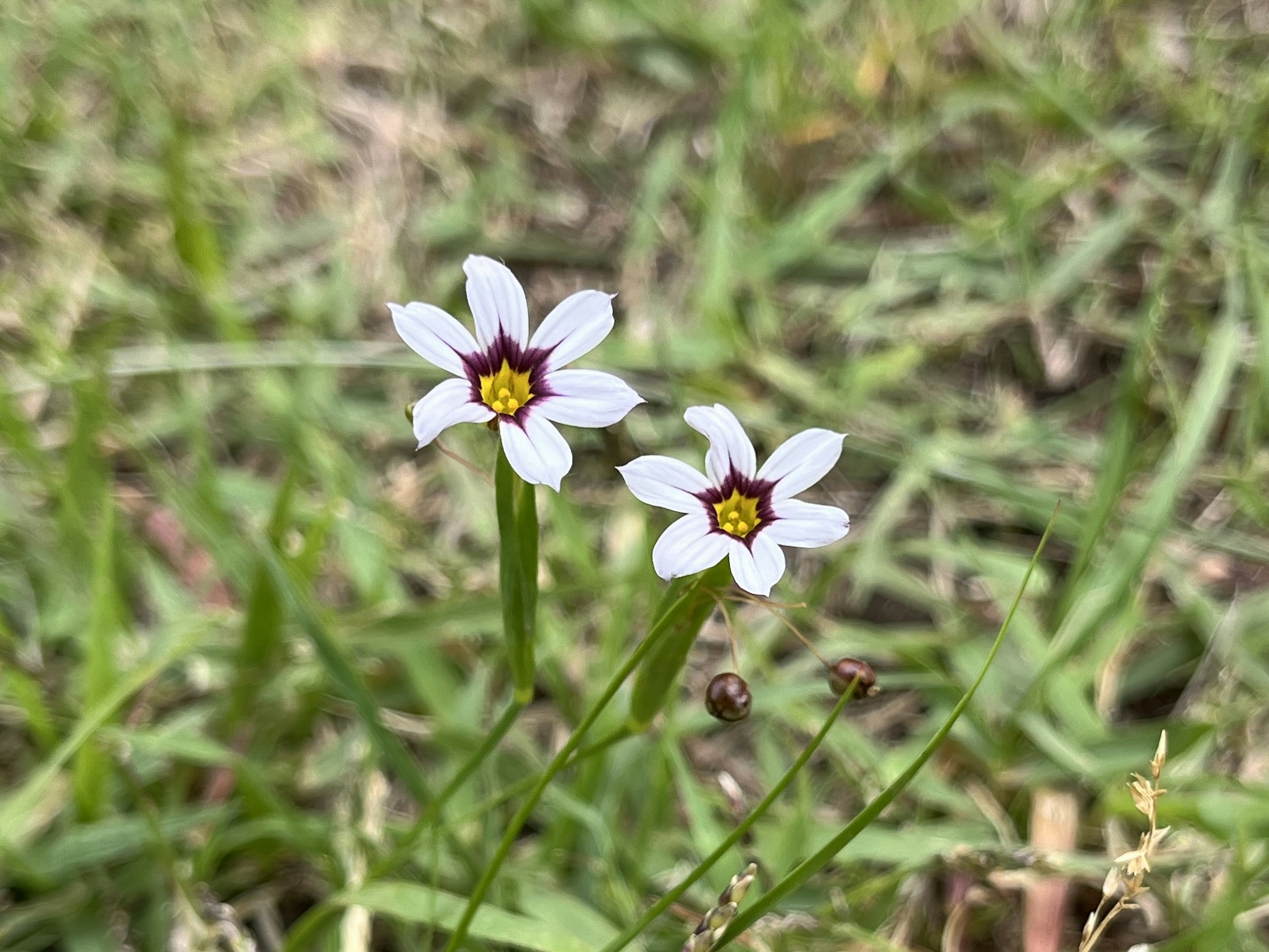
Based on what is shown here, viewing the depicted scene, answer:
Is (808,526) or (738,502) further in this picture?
(738,502)

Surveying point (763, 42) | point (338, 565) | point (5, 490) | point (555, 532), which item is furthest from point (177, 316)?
point (763, 42)

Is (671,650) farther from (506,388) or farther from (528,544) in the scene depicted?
(506,388)

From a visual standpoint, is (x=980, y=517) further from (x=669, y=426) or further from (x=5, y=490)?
(x=5, y=490)

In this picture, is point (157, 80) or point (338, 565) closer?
point (338, 565)

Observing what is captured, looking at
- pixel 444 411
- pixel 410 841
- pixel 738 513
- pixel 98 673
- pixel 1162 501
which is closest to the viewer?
pixel 444 411

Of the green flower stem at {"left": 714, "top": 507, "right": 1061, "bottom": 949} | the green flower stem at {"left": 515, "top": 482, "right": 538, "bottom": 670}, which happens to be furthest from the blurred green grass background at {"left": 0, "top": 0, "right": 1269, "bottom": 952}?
the green flower stem at {"left": 515, "top": 482, "right": 538, "bottom": 670}

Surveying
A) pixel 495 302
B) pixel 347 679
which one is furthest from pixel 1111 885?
pixel 347 679
